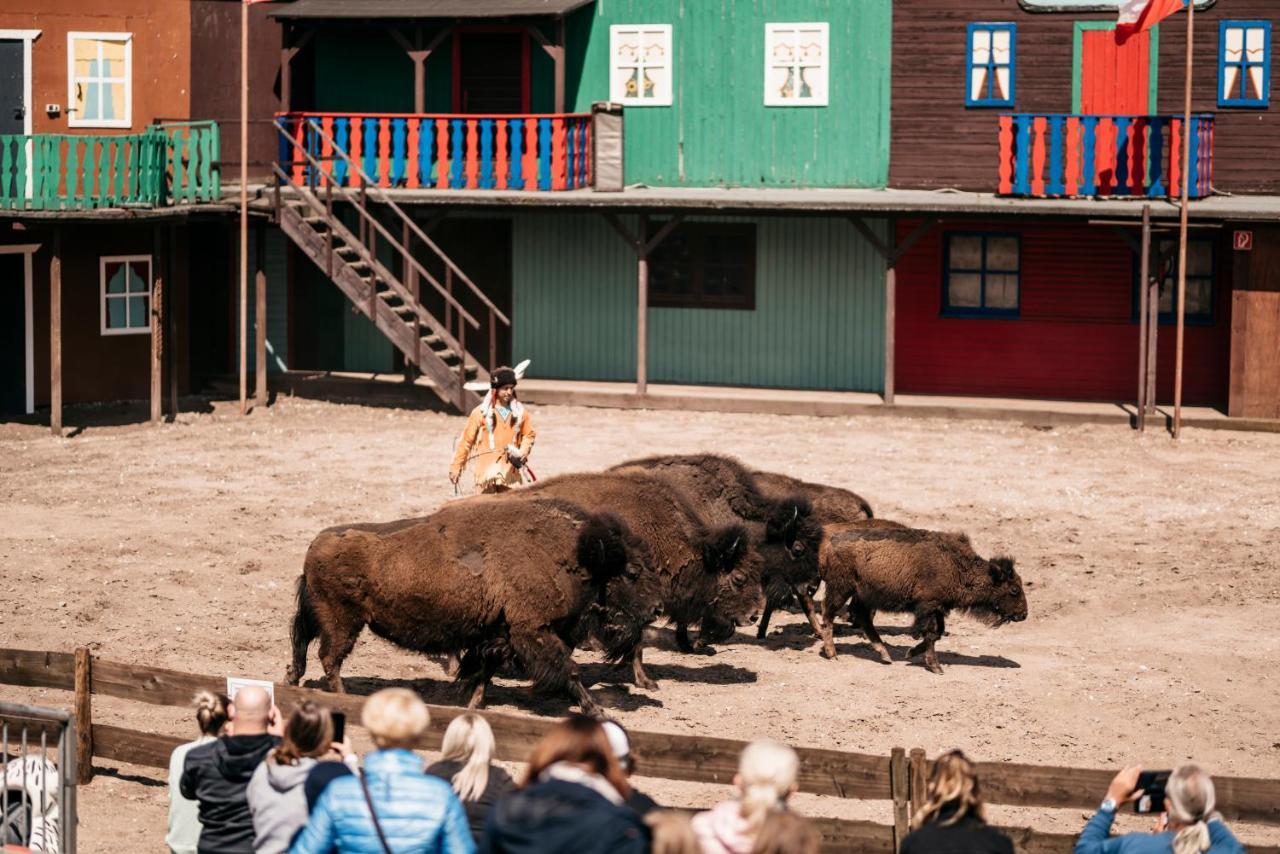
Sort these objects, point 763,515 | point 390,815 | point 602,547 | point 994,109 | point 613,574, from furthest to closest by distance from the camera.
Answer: point 994,109
point 763,515
point 613,574
point 602,547
point 390,815

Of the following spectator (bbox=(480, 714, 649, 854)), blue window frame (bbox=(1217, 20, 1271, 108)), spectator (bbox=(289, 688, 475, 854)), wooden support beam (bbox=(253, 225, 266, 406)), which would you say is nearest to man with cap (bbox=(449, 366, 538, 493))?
spectator (bbox=(289, 688, 475, 854))

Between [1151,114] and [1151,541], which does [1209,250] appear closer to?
[1151,114]

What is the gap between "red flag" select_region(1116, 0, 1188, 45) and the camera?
25.6 metres

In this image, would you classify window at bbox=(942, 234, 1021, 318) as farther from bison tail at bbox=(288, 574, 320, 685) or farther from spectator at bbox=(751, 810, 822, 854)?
spectator at bbox=(751, 810, 822, 854)

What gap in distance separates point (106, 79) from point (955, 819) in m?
23.5

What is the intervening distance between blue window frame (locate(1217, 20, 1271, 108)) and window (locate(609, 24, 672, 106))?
7710 millimetres

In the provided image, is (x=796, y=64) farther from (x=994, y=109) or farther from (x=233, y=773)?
(x=233, y=773)

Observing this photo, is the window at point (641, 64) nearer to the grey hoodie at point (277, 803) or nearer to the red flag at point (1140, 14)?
the red flag at point (1140, 14)

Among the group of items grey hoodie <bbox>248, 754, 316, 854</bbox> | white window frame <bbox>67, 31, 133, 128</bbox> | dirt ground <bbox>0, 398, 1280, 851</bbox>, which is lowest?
dirt ground <bbox>0, 398, 1280, 851</bbox>

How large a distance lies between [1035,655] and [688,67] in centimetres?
1563

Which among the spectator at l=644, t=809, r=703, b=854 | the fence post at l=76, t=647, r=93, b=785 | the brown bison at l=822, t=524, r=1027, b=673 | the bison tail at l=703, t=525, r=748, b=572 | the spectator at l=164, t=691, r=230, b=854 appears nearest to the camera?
the spectator at l=644, t=809, r=703, b=854

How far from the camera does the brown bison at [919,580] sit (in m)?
15.5

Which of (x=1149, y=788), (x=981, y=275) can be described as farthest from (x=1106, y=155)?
(x=1149, y=788)

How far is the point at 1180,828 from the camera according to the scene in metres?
8.02
